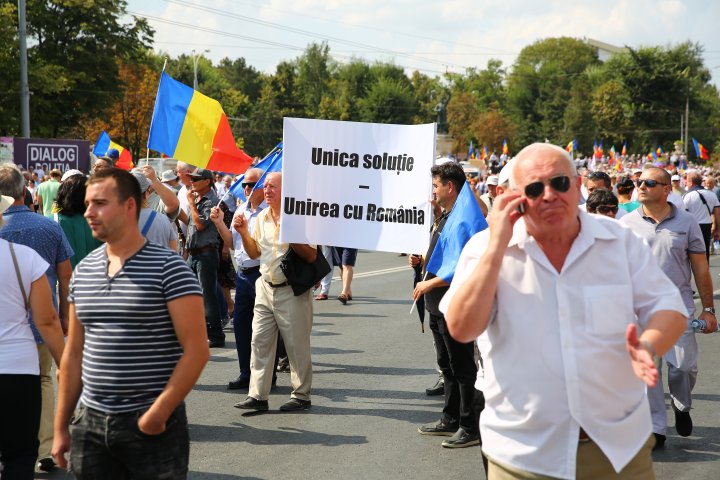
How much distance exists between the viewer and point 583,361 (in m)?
3.01

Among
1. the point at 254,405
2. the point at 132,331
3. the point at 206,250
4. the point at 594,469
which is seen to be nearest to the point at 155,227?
the point at 254,405

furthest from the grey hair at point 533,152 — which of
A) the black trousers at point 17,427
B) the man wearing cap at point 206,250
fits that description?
the man wearing cap at point 206,250

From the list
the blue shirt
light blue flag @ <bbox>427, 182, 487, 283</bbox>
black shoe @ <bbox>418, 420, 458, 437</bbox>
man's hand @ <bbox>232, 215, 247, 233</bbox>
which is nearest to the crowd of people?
the blue shirt

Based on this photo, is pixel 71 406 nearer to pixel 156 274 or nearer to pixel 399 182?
pixel 156 274

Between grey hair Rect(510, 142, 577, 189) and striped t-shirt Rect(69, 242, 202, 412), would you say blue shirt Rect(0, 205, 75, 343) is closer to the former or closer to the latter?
striped t-shirt Rect(69, 242, 202, 412)

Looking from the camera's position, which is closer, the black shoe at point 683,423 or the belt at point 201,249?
the black shoe at point 683,423

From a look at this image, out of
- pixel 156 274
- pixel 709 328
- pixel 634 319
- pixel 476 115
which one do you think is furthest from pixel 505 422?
pixel 476 115

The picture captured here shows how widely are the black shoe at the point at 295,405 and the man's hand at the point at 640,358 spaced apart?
4.67 meters

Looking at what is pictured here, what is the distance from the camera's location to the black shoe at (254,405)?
7164 millimetres

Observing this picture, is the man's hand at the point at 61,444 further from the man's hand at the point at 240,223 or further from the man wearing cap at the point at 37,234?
the man's hand at the point at 240,223

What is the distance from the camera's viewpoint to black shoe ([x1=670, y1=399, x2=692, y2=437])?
647cm

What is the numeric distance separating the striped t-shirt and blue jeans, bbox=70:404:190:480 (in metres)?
0.05

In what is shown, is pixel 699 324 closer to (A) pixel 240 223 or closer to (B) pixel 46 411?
(A) pixel 240 223

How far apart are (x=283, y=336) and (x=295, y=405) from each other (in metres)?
0.54
